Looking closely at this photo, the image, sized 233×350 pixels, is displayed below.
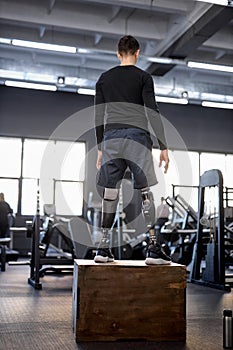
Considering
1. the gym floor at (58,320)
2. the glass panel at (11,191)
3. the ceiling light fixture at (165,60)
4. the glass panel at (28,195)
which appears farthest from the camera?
the glass panel at (28,195)

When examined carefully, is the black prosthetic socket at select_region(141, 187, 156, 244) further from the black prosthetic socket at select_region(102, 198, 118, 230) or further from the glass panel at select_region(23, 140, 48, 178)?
the glass panel at select_region(23, 140, 48, 178)

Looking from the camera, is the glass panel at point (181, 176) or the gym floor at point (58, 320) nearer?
the gym floor at point (58, 320)

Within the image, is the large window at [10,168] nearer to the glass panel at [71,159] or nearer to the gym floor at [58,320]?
the glass panel at [71,159]

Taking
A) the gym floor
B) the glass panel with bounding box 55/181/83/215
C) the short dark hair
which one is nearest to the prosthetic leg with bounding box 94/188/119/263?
the gym floor

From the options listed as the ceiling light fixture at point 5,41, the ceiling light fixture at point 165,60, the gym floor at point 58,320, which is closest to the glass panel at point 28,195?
the ceiling light fixture at point 5,41

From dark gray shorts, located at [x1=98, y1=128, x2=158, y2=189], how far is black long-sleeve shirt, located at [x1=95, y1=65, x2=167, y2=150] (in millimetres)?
59

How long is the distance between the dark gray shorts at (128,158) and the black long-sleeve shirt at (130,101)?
0.06 meters

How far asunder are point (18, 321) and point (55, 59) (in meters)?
7.51

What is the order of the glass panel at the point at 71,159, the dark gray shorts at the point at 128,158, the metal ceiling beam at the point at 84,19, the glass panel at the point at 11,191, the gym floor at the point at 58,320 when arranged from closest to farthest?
the gym floor at the point at 58,320 < the dark gray shorts at the point at 128,158 < the metal ceiling beam at the point at 84,19 < the glass panel at the point at 11,191 < the glass panel at the point at 71,159

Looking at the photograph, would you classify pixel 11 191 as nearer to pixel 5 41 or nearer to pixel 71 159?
pixel 71 159

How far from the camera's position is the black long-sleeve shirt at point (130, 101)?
263 centimetres

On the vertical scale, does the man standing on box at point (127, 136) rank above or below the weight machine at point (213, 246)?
above

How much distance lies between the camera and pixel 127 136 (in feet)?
8.52

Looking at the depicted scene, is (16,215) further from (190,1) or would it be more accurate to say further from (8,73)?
(190,1)
